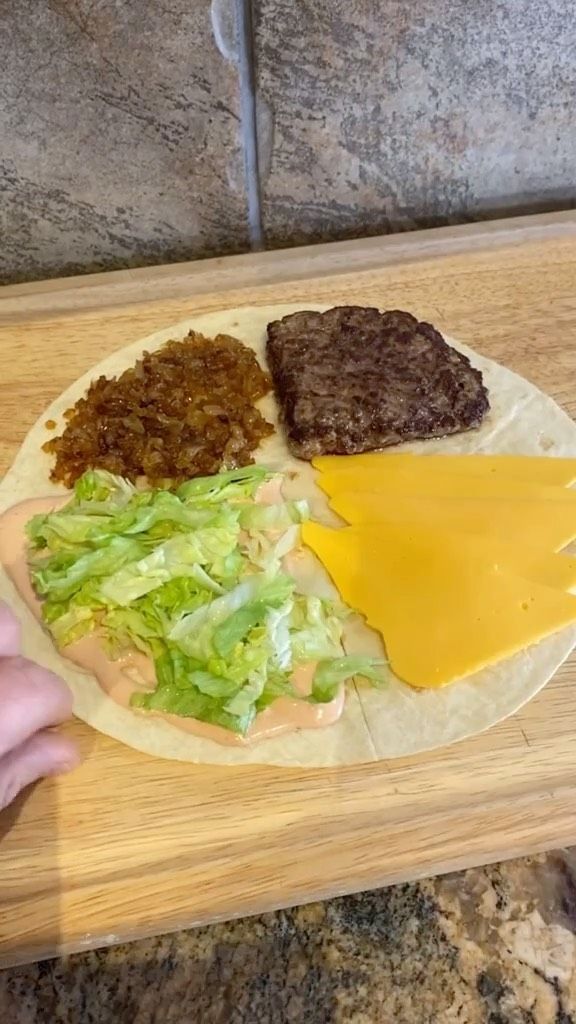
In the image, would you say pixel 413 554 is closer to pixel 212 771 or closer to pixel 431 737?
pixel 431 737

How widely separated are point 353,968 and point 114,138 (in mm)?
2017

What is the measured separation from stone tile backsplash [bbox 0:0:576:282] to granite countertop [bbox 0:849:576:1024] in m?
1.84

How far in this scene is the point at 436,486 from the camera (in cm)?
210

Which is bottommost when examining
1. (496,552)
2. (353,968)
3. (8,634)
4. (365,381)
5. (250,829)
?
(353,968)

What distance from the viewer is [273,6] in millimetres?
2174

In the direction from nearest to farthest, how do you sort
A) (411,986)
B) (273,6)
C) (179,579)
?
(411,986) < (179,579) < (273,6)

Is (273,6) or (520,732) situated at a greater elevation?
(273,6)

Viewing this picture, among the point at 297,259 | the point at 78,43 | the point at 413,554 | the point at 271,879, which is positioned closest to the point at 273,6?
the point at 78,43

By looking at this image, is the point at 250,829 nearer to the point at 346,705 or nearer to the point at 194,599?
the point at 346,705

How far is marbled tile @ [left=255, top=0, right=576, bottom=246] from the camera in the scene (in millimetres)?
2270

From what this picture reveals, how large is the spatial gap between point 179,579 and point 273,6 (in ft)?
4.59

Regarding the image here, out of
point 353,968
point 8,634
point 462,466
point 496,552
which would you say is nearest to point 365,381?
point 462,466

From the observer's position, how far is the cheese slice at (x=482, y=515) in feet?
6.54

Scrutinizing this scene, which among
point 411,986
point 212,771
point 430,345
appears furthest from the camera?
point 430,345
